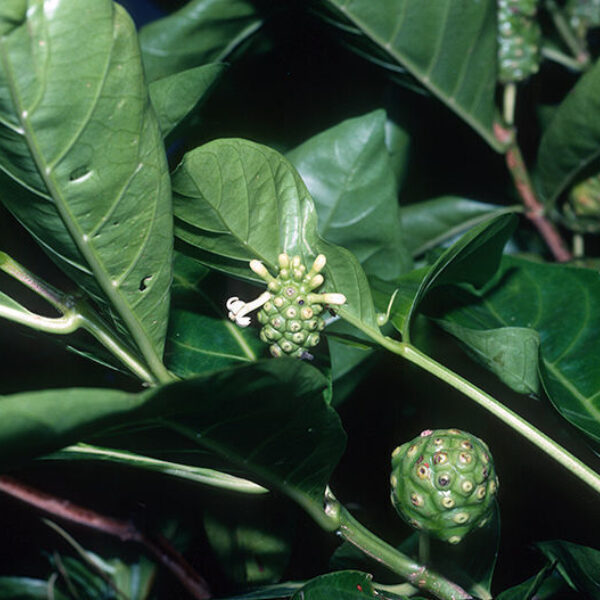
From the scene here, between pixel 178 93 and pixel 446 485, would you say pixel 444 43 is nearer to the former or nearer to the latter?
pixel 178 93

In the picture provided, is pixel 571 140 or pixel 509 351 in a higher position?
pixel 571 140

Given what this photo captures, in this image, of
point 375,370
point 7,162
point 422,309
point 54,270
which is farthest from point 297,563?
point 7,162

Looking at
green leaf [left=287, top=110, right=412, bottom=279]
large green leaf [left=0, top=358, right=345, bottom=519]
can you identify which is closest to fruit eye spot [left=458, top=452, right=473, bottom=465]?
large green leaf [left=0, top=358, right=345, bottom=519]

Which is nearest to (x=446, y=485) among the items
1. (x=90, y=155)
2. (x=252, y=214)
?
(x=252, y=214)

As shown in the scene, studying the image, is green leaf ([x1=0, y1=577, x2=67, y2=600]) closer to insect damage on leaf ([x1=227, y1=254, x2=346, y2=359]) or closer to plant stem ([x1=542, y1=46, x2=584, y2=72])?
insect damage on leaf ([x1=227, y1=254, x2=346, y2=359])

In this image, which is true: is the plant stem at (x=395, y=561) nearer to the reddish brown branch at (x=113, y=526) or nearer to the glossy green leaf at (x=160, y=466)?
the glossy green leaf at (x=160, y=466)

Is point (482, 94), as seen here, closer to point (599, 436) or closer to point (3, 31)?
point (599, 436)
